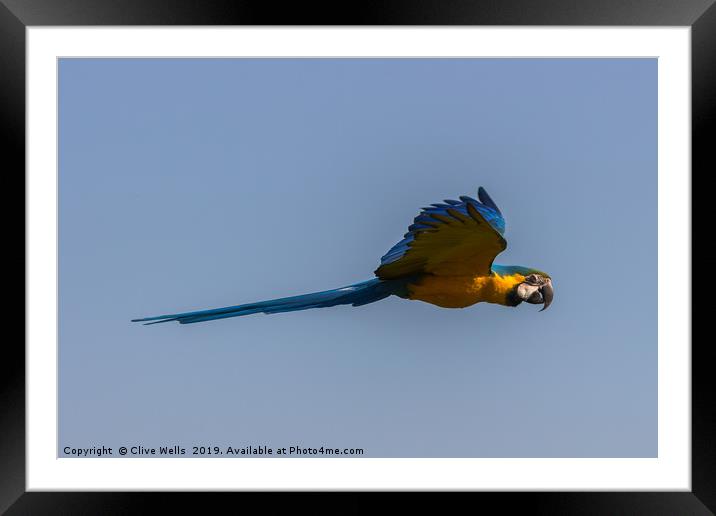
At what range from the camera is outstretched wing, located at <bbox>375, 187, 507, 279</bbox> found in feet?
8.21

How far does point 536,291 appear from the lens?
123 inches

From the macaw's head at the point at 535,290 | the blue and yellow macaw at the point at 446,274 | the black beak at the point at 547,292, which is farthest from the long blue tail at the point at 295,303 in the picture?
the black beak at the point at 547,292

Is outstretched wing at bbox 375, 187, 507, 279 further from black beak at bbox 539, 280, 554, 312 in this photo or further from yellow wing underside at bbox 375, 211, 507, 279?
black beak at bbox 539, 280, 554, 312

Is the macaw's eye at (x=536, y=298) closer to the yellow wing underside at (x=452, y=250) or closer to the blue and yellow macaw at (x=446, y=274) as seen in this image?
the blue and yellow macaw at (x=446, y=274)

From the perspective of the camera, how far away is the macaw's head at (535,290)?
10.0 ft

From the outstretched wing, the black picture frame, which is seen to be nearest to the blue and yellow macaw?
the outstretched wing

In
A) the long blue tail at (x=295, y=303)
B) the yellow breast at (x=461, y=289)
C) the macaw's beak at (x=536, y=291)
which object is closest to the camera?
the long blue tail at (x=295, y=303)

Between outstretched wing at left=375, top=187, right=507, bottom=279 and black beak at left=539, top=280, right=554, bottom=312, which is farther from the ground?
outstretched wing at left=375, top=187, right=507, bottom=279

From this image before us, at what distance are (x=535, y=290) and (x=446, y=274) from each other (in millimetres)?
469

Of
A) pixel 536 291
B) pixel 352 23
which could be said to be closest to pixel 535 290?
pixel 536 291

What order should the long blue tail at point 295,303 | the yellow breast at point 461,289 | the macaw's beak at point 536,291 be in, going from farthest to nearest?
the macaw's beak at point 536,291 → the yellow breast at point 461,289 → the long blue tail at point 295,303

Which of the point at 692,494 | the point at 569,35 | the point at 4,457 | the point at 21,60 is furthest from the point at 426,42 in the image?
the point at 4,457

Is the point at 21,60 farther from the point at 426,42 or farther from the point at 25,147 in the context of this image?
the point at 426,42

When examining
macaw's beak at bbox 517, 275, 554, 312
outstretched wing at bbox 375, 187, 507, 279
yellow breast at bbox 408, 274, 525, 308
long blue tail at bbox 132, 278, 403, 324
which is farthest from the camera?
macaw's beak at bbox 517, 275, 554, 312
